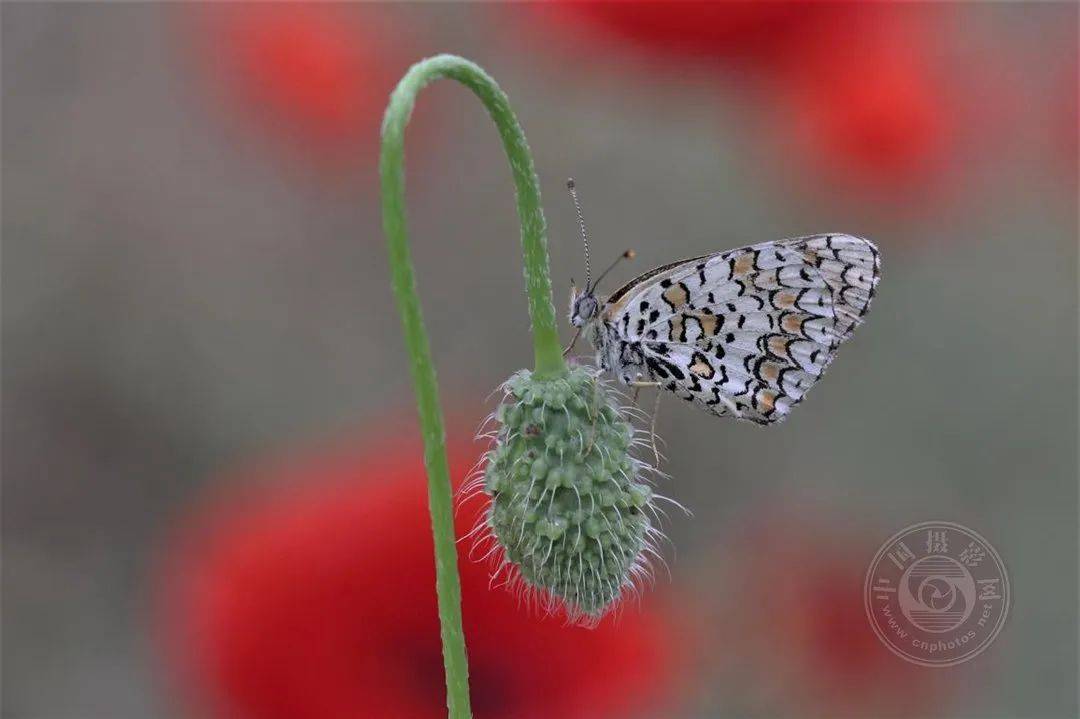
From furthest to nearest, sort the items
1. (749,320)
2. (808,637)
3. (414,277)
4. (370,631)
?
(808,637), (370,631), (749,320), (414,277)

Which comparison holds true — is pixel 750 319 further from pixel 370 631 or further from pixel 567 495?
pixel 370 631

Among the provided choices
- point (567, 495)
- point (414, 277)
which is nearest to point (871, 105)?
point (567, 495)

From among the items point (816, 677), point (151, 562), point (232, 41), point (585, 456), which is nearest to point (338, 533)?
point (151, 562)

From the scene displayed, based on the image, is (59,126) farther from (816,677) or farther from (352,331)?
(816,677)

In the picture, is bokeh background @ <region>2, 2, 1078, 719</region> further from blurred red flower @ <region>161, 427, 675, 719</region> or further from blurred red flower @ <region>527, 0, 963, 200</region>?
blurred red flower @ <region>161, 427, 675, 719</region>

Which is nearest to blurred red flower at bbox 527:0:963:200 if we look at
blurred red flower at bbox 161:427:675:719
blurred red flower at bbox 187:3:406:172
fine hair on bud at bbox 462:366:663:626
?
blurred red flower at bbox 187:3:406:172
